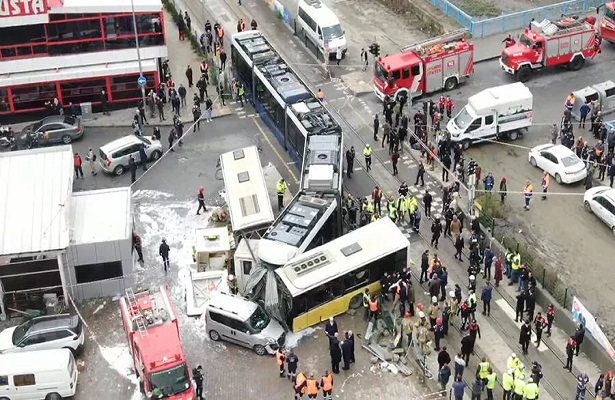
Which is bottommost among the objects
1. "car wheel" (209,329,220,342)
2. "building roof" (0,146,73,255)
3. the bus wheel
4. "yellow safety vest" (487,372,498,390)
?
"car wheel" (209,329,220,342)

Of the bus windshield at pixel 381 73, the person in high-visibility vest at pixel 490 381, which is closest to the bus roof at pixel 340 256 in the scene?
the person in high-visibility vest at pixel 490 381

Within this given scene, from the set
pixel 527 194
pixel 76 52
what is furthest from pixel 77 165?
pixel 527 194

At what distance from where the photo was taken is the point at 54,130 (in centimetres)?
4678

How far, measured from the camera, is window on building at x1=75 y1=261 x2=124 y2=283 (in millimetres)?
36156

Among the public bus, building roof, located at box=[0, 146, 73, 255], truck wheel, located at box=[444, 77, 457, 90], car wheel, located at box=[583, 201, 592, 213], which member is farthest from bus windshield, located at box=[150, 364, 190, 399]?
truck wheel, located at box=[444, 77, 457, 90]

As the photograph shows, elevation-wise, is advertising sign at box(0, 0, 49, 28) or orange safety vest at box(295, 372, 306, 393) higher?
advertising sign at box(0, 0, 49, 28)

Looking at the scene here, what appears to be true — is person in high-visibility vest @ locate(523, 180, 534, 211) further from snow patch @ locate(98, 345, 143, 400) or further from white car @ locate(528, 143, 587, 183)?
snow patch @ locate(98, 345, 143, 400)

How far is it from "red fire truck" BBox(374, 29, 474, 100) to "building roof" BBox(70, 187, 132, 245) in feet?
53.5

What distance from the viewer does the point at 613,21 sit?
53375mm

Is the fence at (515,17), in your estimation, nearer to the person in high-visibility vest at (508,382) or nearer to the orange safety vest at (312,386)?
the person in high-visibility vest at (508,382)

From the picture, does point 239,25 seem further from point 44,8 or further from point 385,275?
point 385,275

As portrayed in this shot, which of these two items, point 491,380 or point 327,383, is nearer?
point 491,380

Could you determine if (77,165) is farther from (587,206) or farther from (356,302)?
(587,206)

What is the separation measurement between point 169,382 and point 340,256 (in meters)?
7.81
